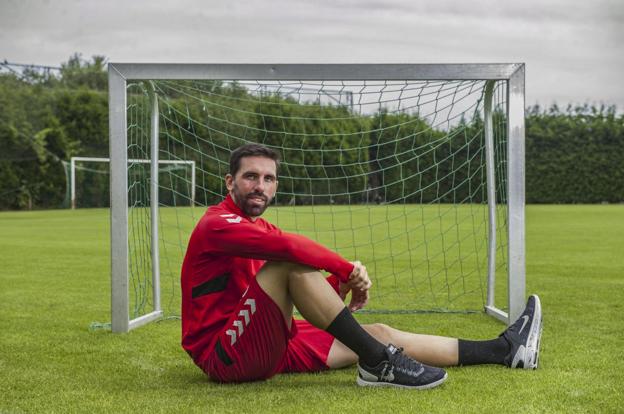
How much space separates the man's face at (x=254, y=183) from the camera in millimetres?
3430

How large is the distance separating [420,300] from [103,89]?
3974cm

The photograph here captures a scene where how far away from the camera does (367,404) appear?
3061mm

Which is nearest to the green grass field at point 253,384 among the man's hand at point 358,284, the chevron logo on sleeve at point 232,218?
the man's hand at point 358,284

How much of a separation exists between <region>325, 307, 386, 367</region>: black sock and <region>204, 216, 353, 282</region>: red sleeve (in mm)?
170

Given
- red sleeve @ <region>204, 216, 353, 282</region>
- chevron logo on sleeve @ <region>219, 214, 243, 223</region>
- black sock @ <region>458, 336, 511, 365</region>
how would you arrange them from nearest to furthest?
red sleeve @ <region>204, 216, 353, 282</region>
chevron logo on sleeve @ <region>219, 214, 243, 223</region>
black sock @ <region>458, 336, 511, 365</region>

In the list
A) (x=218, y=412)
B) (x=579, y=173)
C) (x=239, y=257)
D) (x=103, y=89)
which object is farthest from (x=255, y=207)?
(x=103, y=89)

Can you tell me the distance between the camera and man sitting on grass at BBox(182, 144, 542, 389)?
10.4 feet

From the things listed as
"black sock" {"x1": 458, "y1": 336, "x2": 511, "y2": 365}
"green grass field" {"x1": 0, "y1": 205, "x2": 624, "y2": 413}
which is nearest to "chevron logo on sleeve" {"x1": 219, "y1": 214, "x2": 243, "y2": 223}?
"green grass field" {"x1": 0, "y1": 205, "x2": 624, "y2": 413}

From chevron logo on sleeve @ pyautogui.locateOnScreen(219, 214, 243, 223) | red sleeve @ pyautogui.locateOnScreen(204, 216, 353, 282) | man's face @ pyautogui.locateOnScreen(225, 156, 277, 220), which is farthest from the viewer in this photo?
man's face @ pyautogui.locateOnScreen(225, 156, 277, 220)

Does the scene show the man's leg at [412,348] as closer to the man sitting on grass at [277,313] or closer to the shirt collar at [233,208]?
the man sitting on grass at [277,313]

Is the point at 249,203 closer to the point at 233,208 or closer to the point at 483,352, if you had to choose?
the point at 233,208

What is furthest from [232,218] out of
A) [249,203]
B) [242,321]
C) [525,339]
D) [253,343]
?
[525,339]

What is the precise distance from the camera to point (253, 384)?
11.3 feet

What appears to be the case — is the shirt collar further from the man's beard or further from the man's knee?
the man's knee
